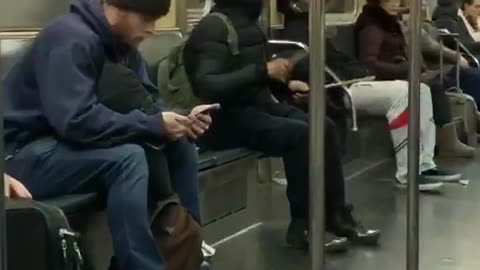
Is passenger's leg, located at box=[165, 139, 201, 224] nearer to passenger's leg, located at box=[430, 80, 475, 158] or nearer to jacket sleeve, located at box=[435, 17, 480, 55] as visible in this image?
passenger's leg, located at box=[430, 80, 475, 158]

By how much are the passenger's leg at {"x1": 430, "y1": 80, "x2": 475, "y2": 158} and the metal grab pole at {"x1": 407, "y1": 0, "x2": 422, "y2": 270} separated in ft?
10.7

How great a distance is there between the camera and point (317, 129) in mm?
2115

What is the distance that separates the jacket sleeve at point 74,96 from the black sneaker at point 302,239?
1.15 metres

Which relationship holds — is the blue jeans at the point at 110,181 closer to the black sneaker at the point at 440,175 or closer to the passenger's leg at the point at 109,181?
the passenger's leg at the point at 109,181

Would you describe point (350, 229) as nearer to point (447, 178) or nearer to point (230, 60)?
point (230, 60)

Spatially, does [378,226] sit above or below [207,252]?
below

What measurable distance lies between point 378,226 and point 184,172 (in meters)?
1.30

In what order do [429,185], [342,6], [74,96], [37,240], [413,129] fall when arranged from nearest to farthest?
[37,240] → [413,129] → [74,96] → [429,185] → [342,6]

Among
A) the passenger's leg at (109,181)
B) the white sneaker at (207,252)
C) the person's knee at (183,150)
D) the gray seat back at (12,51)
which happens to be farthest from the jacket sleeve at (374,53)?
the passenger's leg at (109,181)

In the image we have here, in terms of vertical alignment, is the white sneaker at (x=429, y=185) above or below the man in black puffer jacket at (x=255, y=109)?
below

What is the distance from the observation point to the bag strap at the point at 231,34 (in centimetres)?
360

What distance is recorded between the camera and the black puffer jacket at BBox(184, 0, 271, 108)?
3.53m

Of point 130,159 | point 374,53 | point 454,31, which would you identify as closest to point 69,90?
point 130,159

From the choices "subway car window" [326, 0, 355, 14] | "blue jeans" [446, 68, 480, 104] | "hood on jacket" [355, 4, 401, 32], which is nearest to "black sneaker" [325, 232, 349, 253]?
"hood on jacket" [355, 4, 401, 32]
